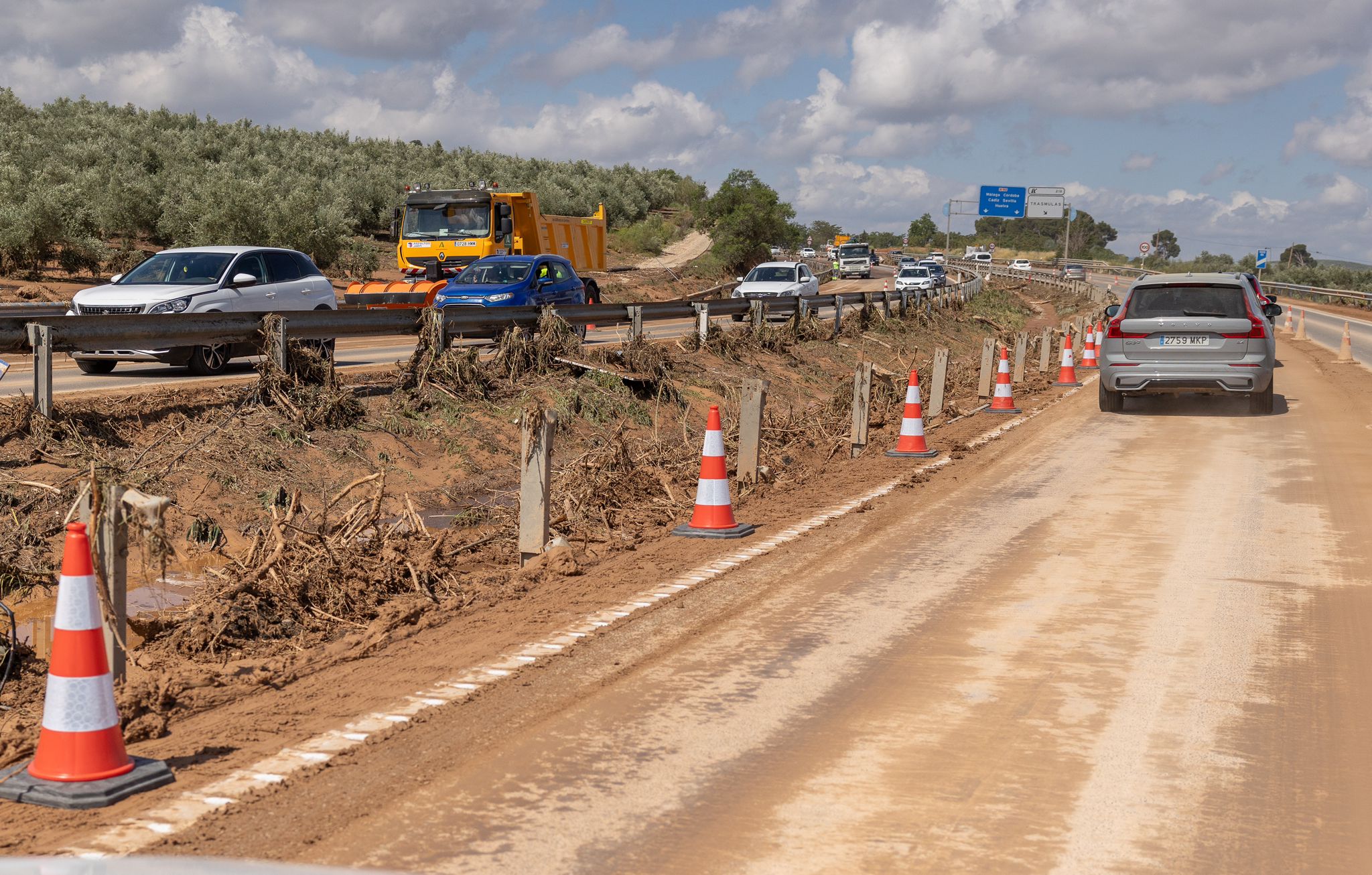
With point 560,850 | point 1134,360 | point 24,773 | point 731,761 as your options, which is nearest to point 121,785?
point 24,773

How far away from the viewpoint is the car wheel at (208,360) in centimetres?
1533

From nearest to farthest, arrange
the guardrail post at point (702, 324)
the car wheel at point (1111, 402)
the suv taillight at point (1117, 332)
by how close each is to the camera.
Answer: the suv taillight at point (1117, 332)
the car wheel at point (1111, 402)
the guardrail post at point (702, 324)

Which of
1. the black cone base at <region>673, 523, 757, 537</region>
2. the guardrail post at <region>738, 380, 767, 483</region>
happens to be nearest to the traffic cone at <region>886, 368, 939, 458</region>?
the guardrail post at <region>738, 380, 767, 483</region>

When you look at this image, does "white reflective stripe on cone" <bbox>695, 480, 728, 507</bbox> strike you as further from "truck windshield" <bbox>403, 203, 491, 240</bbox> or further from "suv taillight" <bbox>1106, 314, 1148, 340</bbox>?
"truck windshield" <bbox>403, 203, 491, 240</bbox>

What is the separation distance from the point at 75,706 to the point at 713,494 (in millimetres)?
5414

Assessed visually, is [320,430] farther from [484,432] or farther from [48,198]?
[48,198]

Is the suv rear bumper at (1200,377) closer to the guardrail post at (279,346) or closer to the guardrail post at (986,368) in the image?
the guardrail post at (986,368)

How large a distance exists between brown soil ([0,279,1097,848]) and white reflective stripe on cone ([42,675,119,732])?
0.31m

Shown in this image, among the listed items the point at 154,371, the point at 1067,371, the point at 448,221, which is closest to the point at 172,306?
the point at 154,371

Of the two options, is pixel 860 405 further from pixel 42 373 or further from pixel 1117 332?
pixel 42 373

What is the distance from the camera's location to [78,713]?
4414 mm

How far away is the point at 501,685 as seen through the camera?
5.61 metres

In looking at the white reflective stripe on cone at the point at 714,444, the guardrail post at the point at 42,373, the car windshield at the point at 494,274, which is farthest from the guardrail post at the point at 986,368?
the guardrail post at the point at 42,373

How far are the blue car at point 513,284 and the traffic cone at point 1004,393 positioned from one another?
25.4 feet
